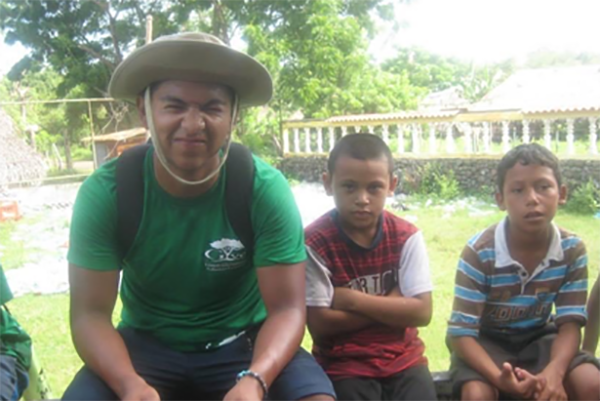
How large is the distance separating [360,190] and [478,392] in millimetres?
663

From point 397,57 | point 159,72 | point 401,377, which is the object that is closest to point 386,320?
point 401,377

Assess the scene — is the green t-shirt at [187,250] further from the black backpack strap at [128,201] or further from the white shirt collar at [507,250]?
the white shirt collar at [507,250]

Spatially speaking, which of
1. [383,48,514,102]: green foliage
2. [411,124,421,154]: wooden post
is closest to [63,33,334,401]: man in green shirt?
[411,124,421,154]: wooden post

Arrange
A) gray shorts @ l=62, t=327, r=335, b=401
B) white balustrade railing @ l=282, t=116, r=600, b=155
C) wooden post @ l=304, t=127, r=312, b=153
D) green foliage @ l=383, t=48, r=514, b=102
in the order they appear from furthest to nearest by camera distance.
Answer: green foliage @ l=383, t=48, r=514, b=102 < wooden post @ l=304, t=127, r=312, b=153 < white balustrade railing @ l=282, t=116, r=600, b=155 < gray shorts @ l=62, t=327, r=335, b=401

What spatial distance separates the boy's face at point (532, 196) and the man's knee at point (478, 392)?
48cm

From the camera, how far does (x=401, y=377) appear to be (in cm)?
171

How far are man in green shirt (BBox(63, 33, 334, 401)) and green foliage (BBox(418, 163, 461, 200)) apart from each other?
7.72 meters

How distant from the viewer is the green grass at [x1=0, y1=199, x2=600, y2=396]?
338cm

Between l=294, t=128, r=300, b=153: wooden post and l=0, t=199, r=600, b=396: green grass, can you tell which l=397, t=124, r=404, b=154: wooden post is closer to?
l=294, t=128, r=300, b=153: wooden post

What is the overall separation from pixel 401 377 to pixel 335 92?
9.86 metres

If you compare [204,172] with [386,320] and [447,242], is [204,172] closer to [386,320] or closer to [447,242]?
[386,320]

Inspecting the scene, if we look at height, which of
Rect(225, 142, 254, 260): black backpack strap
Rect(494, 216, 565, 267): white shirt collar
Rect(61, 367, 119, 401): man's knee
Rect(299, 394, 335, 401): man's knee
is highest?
Rect(225, 142, 254, 260): black backpack strap

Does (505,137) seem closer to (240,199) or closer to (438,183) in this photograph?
(438,183)

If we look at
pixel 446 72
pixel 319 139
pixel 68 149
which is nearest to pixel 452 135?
pixel 319 139
